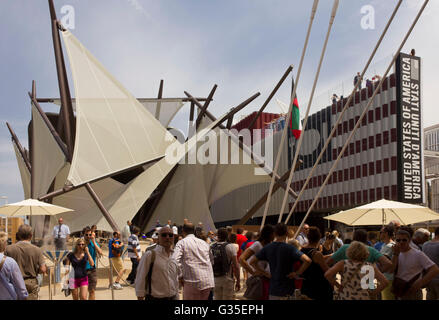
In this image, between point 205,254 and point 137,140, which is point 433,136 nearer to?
point 137,140

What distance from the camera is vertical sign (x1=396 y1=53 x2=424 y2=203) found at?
1633 inches

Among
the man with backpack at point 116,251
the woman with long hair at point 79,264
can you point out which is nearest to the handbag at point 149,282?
the woman with long hair at point 79,264

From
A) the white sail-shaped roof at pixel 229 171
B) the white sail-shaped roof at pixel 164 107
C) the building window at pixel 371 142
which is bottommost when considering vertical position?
the white sail-shaped roof at pixel 229 171

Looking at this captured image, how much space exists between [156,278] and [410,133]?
40845 millimetres

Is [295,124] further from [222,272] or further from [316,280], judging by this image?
[316,280]

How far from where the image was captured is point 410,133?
4219 centimetres

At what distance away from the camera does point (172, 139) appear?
28.6 meters

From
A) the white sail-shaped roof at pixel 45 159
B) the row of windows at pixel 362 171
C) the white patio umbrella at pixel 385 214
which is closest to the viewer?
the white patio umbrella at pixel 385 214

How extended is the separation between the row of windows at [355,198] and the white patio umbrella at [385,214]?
3530 cm

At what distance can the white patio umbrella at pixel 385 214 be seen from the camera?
8898 millimetres

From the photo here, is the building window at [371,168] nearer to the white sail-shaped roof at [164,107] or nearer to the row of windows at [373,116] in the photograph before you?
the row of windows at [373,116]
